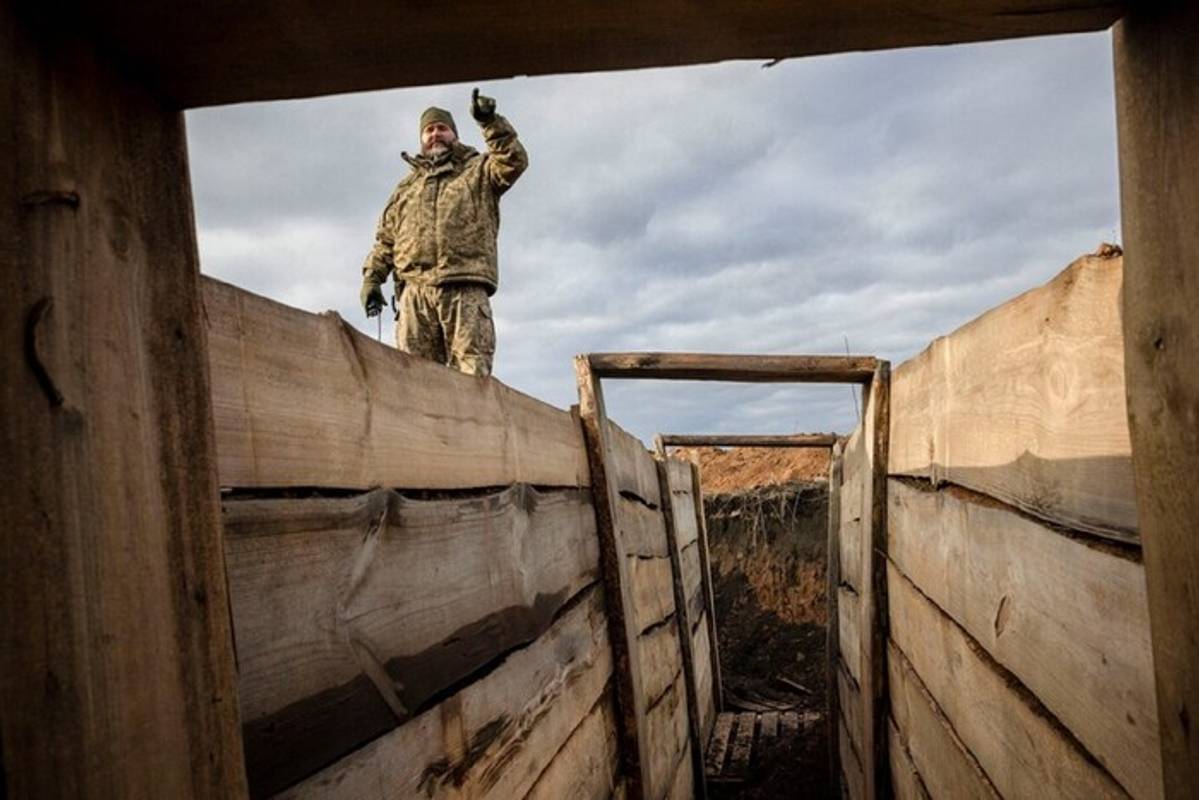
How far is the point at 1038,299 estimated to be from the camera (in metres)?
1.32

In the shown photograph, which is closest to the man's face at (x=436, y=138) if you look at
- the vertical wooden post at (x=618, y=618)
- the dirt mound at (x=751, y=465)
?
the vertical wooden post at (x=618, y=618)

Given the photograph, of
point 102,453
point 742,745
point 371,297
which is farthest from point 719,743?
point 102,453

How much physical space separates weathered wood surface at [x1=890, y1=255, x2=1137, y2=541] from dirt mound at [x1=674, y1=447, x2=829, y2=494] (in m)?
17.7

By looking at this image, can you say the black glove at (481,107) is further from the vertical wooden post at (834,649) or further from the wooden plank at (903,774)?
the wooden plank at (903,774)

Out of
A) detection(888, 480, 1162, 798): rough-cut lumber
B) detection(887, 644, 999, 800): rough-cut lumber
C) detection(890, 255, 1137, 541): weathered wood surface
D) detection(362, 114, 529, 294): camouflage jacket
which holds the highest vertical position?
detection(362, 114, 529, 294): camouflage jacket

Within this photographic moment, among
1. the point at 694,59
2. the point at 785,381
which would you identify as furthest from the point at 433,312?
the point at 694,59

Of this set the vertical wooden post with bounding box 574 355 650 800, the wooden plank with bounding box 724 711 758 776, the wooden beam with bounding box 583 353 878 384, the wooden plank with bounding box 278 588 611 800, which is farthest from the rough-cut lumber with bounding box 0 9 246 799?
the wooden plank with bounding box 724 711 758 776

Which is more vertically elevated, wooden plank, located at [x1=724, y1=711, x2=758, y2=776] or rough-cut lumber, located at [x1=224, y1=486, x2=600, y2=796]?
rough-cut lumber, located at [x1=224, y1=486, x2=600, y2=796]

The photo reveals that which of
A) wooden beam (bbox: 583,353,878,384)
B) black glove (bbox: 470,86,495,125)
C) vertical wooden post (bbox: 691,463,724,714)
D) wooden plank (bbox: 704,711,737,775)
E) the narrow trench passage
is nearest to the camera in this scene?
wooden beam (bbox: 583,353,878,384)

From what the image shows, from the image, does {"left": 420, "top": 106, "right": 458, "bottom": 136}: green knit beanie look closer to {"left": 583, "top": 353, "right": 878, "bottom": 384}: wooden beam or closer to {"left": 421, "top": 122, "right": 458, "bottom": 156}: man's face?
{"left": 421, "top": 122, "right": 458, "bottom": 156}: man's face

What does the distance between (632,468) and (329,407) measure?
2788 millimetres

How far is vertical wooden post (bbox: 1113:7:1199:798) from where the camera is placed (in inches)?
27.3

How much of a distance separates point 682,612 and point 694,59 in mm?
4562

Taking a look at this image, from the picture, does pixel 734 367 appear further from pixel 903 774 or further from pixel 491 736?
pixel 491 736
